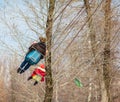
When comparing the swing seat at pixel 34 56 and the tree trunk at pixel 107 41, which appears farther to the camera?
the tree trunk at pixel 107 41

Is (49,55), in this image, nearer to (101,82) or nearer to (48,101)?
(48,101)

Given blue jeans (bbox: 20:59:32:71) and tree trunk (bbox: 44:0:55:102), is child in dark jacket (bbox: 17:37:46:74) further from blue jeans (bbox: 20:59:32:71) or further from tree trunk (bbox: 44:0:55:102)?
tree trunk (bbox: 44:0:55:102)

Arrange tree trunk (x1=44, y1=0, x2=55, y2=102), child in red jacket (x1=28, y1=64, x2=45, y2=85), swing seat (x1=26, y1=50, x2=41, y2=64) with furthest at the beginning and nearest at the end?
tree trunk (x1=44, y1=0, x2=55, y2=102) < child in red jacket (x1=28, y1=64, x2=45, y2=85) < swing seat (x1=26, y1=50, x2=41, y2=64)

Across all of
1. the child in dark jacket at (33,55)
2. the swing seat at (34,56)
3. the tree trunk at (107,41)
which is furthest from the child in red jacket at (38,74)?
the tree trunk at (107,41)

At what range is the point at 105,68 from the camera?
13625 mm

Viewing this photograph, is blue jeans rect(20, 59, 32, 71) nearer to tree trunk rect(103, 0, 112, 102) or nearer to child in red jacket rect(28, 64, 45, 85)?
child in red jacket rect(28, 64, 45, 85)

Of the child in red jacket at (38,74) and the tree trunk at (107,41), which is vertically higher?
the tree trunk at (107,41)

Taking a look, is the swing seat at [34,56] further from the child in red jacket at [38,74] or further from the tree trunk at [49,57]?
the tree trunk at [49,57]

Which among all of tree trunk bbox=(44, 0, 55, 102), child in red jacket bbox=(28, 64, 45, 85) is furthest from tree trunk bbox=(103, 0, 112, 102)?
child in red jacket bbox=(28, 64, 45, 85)

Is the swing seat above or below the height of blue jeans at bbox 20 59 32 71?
above

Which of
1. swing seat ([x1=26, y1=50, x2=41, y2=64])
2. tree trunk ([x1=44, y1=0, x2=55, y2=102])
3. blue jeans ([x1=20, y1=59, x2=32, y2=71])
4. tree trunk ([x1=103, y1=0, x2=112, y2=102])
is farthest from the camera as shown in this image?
tree trunk ([x1=103, y1=0, x2=112, y2=102])

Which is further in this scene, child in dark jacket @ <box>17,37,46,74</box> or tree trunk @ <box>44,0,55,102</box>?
tree trunk @ <box>44,0,55,102</box>

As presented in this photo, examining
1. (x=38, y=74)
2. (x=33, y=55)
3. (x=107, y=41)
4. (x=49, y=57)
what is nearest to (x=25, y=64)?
(x=33, y=55)

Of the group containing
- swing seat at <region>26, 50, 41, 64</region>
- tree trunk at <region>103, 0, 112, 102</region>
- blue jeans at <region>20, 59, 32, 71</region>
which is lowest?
blue jeans at <region>20, 59, 32, 71</region>
